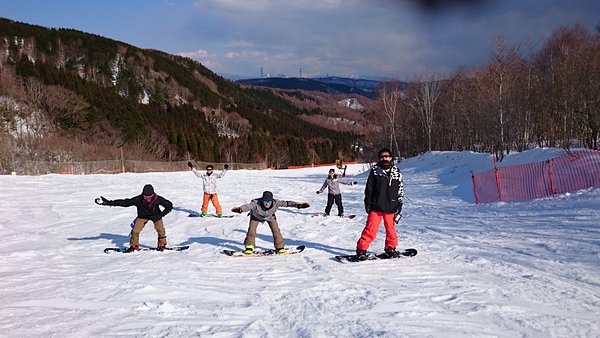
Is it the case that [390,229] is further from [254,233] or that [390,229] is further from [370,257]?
[254,233]

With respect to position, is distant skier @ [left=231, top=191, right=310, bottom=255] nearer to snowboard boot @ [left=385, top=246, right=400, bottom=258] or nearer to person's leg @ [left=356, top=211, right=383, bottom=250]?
person's leg @ [left=356, top=211, right=383, bottom=250]

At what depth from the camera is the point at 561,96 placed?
2639 cm

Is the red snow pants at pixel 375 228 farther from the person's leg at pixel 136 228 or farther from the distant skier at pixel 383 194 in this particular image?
the person's leg at pixel 136 228

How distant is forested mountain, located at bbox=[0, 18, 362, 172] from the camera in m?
55.6

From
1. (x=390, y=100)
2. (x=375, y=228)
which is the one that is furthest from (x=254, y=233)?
(x=390, y=100)

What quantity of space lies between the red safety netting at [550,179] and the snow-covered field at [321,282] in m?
1.61

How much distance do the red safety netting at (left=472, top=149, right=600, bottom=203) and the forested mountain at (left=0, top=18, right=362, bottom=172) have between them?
4019cm

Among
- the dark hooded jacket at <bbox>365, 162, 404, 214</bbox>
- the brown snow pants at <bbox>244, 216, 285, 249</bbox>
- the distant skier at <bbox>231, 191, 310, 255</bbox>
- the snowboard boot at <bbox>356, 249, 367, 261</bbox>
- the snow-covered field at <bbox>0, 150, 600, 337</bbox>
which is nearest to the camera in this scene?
the snow-covered field at <bbox>0, 150, 600, 337</bbox>

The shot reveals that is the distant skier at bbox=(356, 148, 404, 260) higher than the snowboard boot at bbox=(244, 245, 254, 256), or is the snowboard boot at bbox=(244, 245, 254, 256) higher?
the distant skier at bbox=(356, 148, 404, 260)

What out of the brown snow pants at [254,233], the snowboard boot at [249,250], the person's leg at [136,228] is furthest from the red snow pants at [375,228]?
the person's leg at [136,228]

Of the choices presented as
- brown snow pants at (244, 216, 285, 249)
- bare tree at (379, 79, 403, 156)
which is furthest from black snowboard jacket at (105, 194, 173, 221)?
bare tree at (379, 79, 403, 156)

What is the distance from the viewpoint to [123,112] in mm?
67000

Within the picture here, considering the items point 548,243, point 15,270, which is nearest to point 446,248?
point 548,243

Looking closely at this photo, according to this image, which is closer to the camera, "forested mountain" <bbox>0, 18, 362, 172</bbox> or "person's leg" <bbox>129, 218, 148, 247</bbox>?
"person's leg" <bbox>129, 218, 148, 247</bbox>
